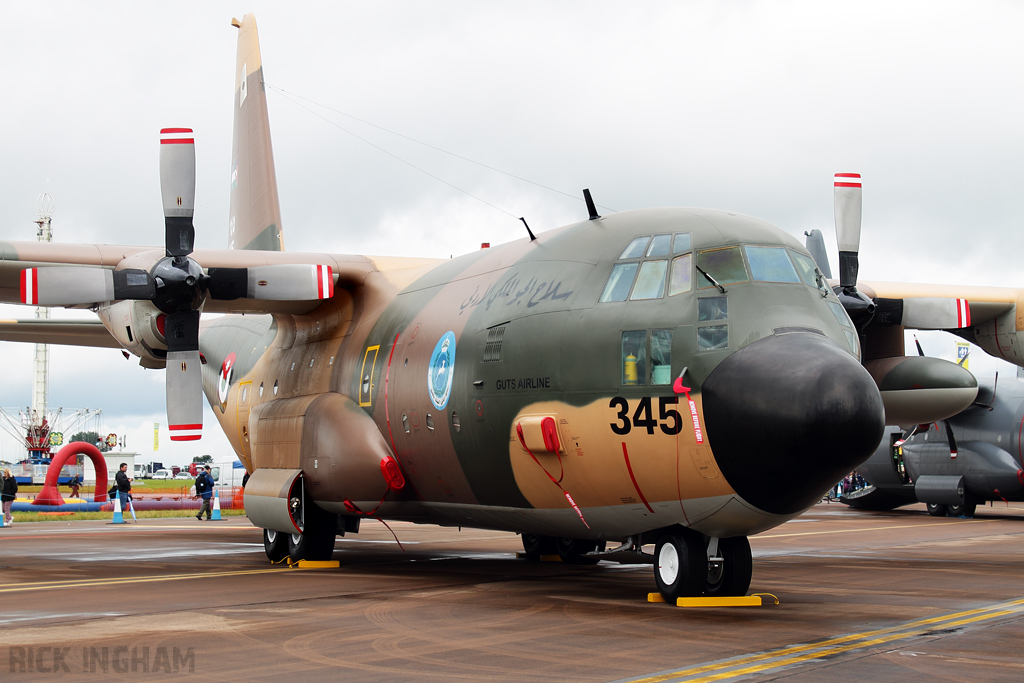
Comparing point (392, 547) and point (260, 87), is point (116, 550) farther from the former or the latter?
point (260, 87)

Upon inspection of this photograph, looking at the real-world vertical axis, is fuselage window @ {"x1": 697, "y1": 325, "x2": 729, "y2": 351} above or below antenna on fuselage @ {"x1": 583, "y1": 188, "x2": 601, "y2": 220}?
below

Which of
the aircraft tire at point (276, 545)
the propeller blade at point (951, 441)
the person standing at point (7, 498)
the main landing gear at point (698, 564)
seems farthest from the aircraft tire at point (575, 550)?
the person standing at point (7, 498)

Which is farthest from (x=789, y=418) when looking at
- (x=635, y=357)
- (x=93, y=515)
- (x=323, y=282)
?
(x=93, y=515)

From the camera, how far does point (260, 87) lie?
2014 centimetres

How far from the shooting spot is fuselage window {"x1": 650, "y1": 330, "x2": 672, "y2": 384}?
31.0 feet

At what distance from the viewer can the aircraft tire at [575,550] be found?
49.2ft

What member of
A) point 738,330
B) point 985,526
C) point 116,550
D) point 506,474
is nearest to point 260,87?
point 116,550

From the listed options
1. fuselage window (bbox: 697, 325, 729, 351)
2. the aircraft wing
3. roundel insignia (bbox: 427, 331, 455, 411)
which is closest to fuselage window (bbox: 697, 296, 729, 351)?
fuselage window (bbox: 697, 325, 729, 351)

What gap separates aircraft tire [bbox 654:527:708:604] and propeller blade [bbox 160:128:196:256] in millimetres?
7847

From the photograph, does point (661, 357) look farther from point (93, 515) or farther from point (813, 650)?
point (93, 515)

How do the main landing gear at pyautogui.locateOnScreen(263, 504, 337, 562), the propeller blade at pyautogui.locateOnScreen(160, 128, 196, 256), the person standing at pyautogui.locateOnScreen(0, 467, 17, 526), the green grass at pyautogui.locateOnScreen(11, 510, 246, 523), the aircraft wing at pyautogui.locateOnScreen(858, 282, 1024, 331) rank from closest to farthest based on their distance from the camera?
the propeller blade at pyautogui.locateOnScreen(160, 128, 196, 256) < the aircraft wing at pyautogui.locateOnScreen(858, 282, 1024, 331) < the main landing gear at pyautogui.locateOnScreen(263, 504, 337, 562) < the person standing at pyautogui.locateOnScreen(0, 467, 17, 526) < the green grass at pyautogui.locateOnScreen(11, 510, 246, 523)

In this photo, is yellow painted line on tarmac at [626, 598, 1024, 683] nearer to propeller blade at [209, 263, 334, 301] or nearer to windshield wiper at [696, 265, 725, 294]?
windshield wiper at [696, 265, 725, 294]

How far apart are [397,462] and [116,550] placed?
25.9ft

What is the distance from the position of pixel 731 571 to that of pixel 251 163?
1365 centimetres
